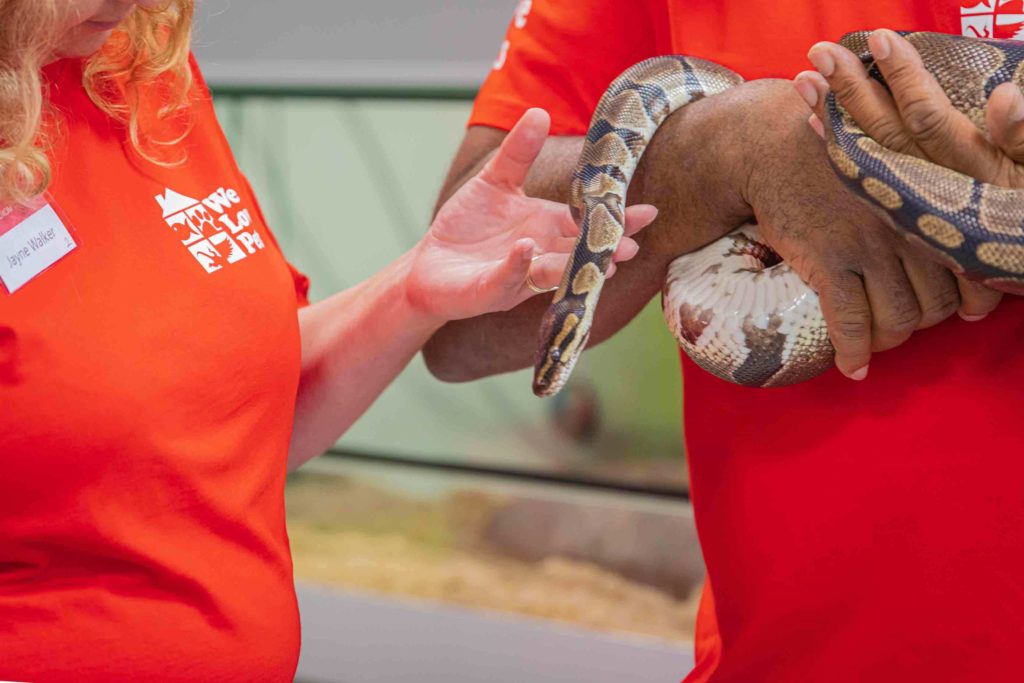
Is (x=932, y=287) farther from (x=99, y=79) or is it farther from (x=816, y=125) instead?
(x=99, y=79)

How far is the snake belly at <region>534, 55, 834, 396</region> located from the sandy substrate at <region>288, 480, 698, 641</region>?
1.73m

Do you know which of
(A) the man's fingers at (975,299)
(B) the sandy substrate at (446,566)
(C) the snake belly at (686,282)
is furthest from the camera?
(B) the sandy substrate at (446,566)

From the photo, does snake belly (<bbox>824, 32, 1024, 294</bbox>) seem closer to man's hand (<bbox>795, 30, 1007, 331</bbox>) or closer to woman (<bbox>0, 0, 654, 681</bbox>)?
man's hand (<bbox>795, 30, 1007, 331</bbox>)

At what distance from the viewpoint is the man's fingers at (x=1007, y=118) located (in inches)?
38.9

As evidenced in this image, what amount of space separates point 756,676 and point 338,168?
257 cm

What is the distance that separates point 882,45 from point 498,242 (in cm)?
57

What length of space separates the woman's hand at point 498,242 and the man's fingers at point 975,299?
1.15ft

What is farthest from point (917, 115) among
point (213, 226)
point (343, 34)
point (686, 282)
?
point (343, 34)

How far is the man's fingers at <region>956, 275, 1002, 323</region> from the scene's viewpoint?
109 centimetres

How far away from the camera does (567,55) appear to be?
144cm

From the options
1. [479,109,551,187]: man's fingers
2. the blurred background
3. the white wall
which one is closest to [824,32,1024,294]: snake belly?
[479,109,551,187]: man's fingers

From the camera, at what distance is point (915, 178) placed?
3.40 feet

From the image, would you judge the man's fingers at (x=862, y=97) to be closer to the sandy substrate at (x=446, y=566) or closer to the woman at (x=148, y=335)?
the woman at (x=148, y=335)

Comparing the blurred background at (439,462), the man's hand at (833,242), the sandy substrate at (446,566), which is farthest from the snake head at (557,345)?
the sandy substrate at (446,566)
